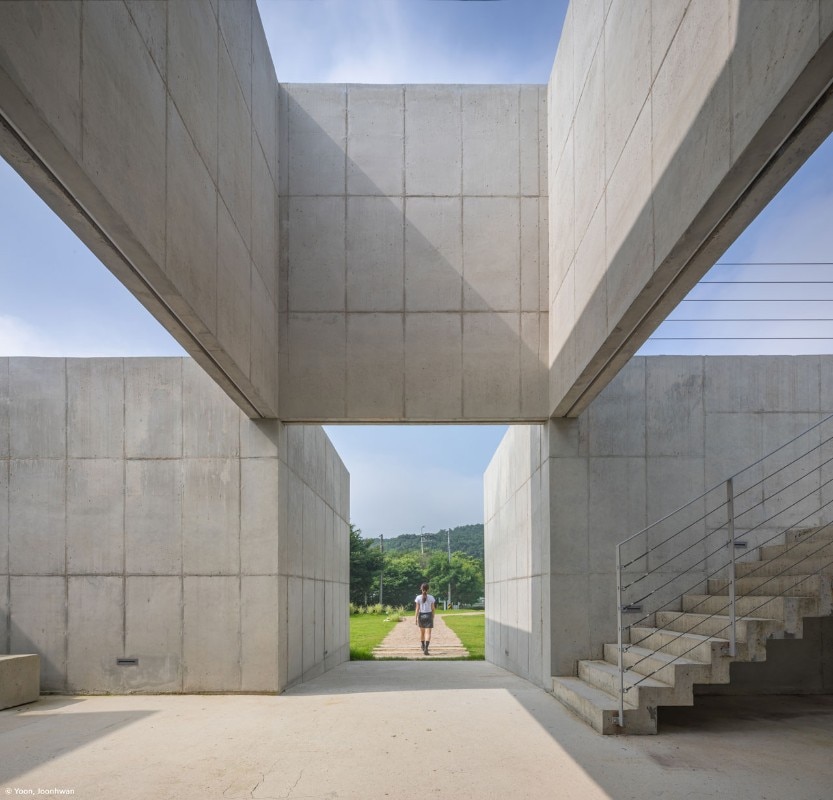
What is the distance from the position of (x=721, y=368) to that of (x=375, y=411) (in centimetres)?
404

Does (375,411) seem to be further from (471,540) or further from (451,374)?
(471,540)

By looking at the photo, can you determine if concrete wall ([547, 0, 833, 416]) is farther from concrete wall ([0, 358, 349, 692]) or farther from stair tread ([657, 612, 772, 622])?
concrete wall ([0, 358, 349, 692])

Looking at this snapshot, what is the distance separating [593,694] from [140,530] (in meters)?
5.13

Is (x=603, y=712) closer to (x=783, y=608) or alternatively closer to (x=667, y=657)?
(x=667, y=657)

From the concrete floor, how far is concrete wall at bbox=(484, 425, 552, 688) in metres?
1.42

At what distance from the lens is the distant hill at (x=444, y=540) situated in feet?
345

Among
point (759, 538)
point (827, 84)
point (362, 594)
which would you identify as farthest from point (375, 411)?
point (362, 594)

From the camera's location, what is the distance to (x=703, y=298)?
8.87 m

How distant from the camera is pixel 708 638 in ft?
20.9

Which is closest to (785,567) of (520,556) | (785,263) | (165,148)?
(785,263)

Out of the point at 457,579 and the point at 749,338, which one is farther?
the point at 457,579

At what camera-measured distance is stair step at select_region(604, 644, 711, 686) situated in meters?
6.02

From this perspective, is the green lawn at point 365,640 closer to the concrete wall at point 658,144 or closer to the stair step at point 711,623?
the stair step at point 711,623

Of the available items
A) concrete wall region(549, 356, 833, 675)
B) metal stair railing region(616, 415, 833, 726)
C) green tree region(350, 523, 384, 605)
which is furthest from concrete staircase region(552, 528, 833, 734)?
green tree region(350, 523, 384, 605)
